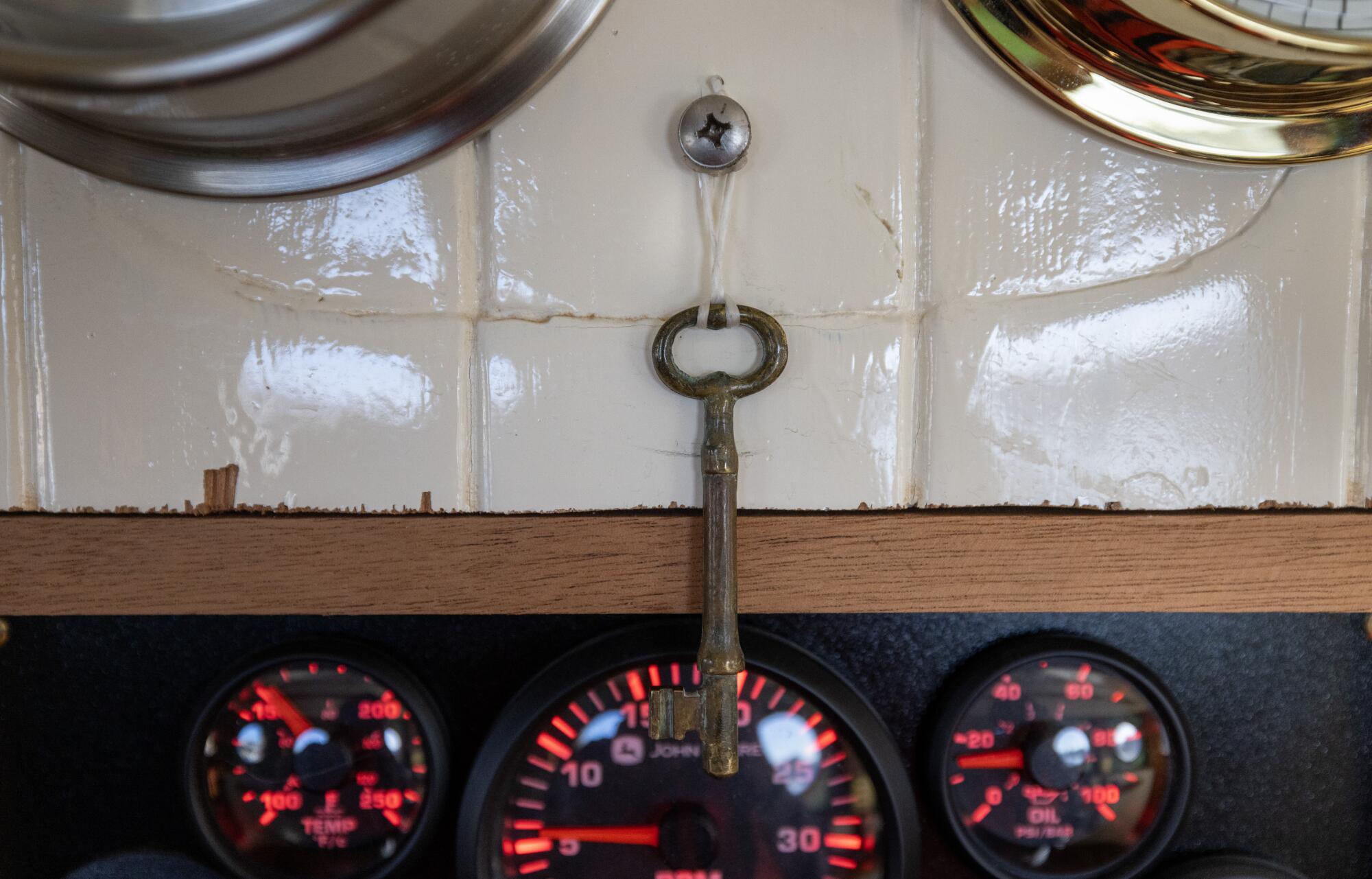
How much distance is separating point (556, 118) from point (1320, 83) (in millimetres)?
464

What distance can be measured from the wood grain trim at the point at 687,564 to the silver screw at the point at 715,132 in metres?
0.23

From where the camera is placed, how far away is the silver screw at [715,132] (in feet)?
1.52

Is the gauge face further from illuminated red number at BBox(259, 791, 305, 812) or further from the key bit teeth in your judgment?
illuminated red number at BBox(259, 791, 305, 812)

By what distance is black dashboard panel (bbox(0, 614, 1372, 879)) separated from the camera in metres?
0.57

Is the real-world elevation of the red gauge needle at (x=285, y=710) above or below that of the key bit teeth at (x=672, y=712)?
below

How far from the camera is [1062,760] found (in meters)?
0.55

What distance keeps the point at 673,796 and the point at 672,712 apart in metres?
0.13

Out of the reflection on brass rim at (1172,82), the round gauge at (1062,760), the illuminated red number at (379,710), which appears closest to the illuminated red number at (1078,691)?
the round gauge at (1062,760)

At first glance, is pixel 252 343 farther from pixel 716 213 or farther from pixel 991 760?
pixel 991 760

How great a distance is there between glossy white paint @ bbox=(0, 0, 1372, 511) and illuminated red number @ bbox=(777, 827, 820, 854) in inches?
9.5

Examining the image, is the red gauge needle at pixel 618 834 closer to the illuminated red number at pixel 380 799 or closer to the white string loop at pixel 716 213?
the illuminated red number at pixel 380 799

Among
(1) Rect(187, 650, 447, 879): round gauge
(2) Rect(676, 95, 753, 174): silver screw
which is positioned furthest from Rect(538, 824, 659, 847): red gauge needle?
(2) Rect(676, 95, 753, 174): silver screw

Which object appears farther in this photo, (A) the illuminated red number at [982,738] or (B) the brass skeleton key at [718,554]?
(A) the illuminated red number at [982,738]

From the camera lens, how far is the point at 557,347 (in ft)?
1.65
